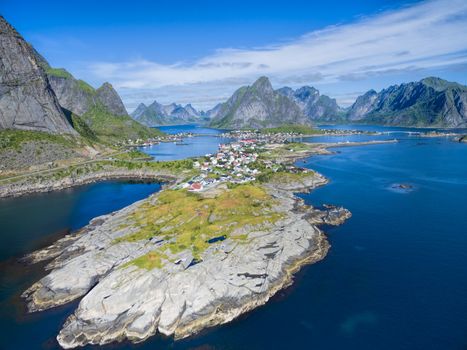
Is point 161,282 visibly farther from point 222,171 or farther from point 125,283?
point 222,171

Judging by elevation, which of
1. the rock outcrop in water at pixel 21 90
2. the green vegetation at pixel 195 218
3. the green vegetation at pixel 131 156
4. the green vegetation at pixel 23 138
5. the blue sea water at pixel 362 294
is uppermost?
the rock outcrop in water at pixel 21 90

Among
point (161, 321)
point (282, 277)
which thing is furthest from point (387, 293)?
point (161, 321)

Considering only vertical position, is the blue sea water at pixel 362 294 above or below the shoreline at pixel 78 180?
below

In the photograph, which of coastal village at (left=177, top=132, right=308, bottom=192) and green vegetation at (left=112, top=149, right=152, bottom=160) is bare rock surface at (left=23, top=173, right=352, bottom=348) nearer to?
coastal village at (left=177, top=132, right=308, bottom=192)

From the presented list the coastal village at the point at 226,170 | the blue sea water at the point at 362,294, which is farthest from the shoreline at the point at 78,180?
the blue sea water at the point at 362,294

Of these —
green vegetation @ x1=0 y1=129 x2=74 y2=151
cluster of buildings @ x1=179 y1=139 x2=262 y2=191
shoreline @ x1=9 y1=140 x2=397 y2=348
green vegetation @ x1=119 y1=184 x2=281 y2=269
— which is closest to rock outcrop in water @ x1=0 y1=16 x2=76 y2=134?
green vegetation @ x1=0 y1=129 x2=74 y2=151

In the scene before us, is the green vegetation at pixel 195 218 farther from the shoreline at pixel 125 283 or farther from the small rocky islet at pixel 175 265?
the shoreline at pixel 125 283
